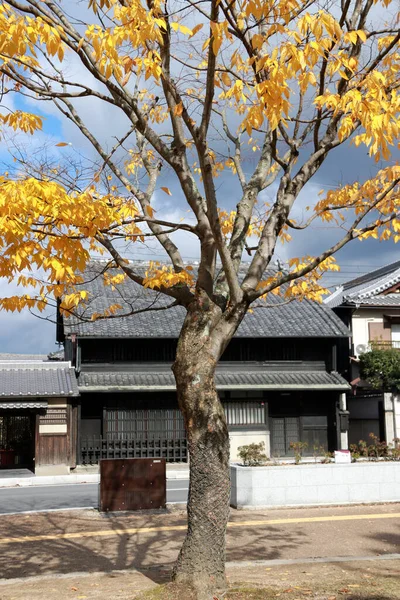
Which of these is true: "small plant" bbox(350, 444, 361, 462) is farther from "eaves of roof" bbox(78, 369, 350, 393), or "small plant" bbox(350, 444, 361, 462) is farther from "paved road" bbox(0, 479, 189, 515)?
"eaves of roof" bbox(78, 369, 350, 393)

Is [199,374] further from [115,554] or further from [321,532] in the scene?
[321,532]

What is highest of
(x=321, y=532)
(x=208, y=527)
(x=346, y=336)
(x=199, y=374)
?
(x=346, y=336)

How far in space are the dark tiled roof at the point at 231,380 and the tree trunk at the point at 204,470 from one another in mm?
Answer: 20339

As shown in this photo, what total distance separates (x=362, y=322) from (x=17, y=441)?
18.4 meters

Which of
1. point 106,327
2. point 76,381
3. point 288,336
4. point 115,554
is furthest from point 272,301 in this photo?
point 115,554

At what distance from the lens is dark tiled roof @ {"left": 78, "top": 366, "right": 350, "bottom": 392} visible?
27922 millimetres

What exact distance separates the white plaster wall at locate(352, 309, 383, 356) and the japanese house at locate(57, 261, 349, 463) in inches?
83.1

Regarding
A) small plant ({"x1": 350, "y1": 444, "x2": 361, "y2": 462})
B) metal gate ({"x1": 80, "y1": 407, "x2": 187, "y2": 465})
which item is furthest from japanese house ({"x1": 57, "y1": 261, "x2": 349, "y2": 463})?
small plant ({"x1": 350, "y1": 444, "x2": 361, "y2": 462})

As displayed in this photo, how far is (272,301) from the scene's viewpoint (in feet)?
107

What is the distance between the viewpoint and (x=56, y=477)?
2472 centimetres

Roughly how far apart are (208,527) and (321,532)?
571 centimetres

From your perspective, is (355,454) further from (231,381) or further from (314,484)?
(231,381)

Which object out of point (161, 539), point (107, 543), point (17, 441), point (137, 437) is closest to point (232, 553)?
point (161, 539)

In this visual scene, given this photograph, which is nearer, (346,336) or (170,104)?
(170,104)
